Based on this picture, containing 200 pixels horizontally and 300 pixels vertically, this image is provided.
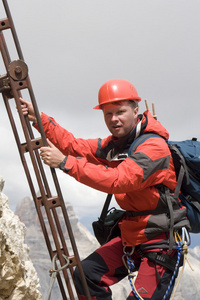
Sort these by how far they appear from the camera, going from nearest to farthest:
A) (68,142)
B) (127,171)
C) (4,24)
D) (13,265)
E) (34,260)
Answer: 1. (127,171)
2. (4,24)
3. (68,142)
4. (13,265)
5. (34,260)

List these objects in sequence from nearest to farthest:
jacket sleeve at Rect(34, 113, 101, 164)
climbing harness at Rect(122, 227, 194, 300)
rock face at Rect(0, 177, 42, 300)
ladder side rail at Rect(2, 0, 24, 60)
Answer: ladder side rail at Rect(2, 0, 24, 60) → climbing harness at Rect(122, 227, 194, 300) → jacket sleeve at Rect(34, 113, 101, 164) → rock face at Rect(0, 177, 42, 300)

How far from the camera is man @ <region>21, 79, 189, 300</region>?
4.74 m

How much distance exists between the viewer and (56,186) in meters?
4.88

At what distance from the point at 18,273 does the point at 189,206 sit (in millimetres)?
3520

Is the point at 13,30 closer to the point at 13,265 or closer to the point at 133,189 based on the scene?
the point at 133,189

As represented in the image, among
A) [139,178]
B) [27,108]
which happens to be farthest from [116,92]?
[139,178]

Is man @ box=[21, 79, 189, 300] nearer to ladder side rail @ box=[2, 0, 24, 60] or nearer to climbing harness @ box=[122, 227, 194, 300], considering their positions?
climbing harness @ box=[122, 227, 194, 300]

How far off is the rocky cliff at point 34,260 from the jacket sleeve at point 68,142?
1.68 meters

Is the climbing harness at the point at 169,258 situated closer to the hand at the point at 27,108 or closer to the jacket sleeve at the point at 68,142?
the jacket sleeve at the point at 68,142

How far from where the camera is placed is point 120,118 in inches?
213

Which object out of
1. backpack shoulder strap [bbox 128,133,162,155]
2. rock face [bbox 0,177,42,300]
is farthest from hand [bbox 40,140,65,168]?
rock face [bbox 0,177,42,300]

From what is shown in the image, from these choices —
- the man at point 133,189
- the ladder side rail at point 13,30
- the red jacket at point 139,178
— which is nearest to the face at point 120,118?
the man at point 133,189

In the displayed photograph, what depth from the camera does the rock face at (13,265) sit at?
21.3ft

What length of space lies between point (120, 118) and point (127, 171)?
3.25ft
